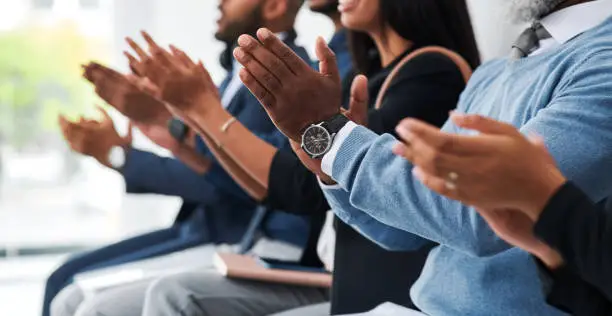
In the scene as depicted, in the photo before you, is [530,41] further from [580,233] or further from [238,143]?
[238,143]

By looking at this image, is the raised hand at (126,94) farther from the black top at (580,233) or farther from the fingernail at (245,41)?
the black top at (580,233)

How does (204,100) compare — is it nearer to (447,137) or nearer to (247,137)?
(247,137)

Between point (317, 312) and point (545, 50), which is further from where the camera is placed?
point (317, 312)

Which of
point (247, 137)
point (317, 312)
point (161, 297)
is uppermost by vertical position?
point (247, 137)

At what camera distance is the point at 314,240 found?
178 centimetres

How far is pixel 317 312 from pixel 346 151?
0.64 m

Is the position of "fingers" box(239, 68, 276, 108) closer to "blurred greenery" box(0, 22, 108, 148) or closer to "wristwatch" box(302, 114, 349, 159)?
"wristwatch" box(302, 114, 349, 159)

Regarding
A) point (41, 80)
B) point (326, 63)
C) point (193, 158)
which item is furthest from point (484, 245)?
point (41, 80)

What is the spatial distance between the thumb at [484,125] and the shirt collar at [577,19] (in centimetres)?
42

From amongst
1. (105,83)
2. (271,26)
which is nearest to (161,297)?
→ (105,83)

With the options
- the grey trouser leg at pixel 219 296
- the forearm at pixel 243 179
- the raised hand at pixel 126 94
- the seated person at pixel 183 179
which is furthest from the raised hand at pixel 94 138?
the grey trouser leg at pixel 219 296

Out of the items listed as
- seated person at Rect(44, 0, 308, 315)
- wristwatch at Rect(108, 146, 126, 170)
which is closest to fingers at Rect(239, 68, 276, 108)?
seated person at Rect(44, 0, 308, 315)

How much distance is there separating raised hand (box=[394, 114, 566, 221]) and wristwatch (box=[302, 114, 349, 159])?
0.29 meters

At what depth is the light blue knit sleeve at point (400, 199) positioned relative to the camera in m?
0.88
